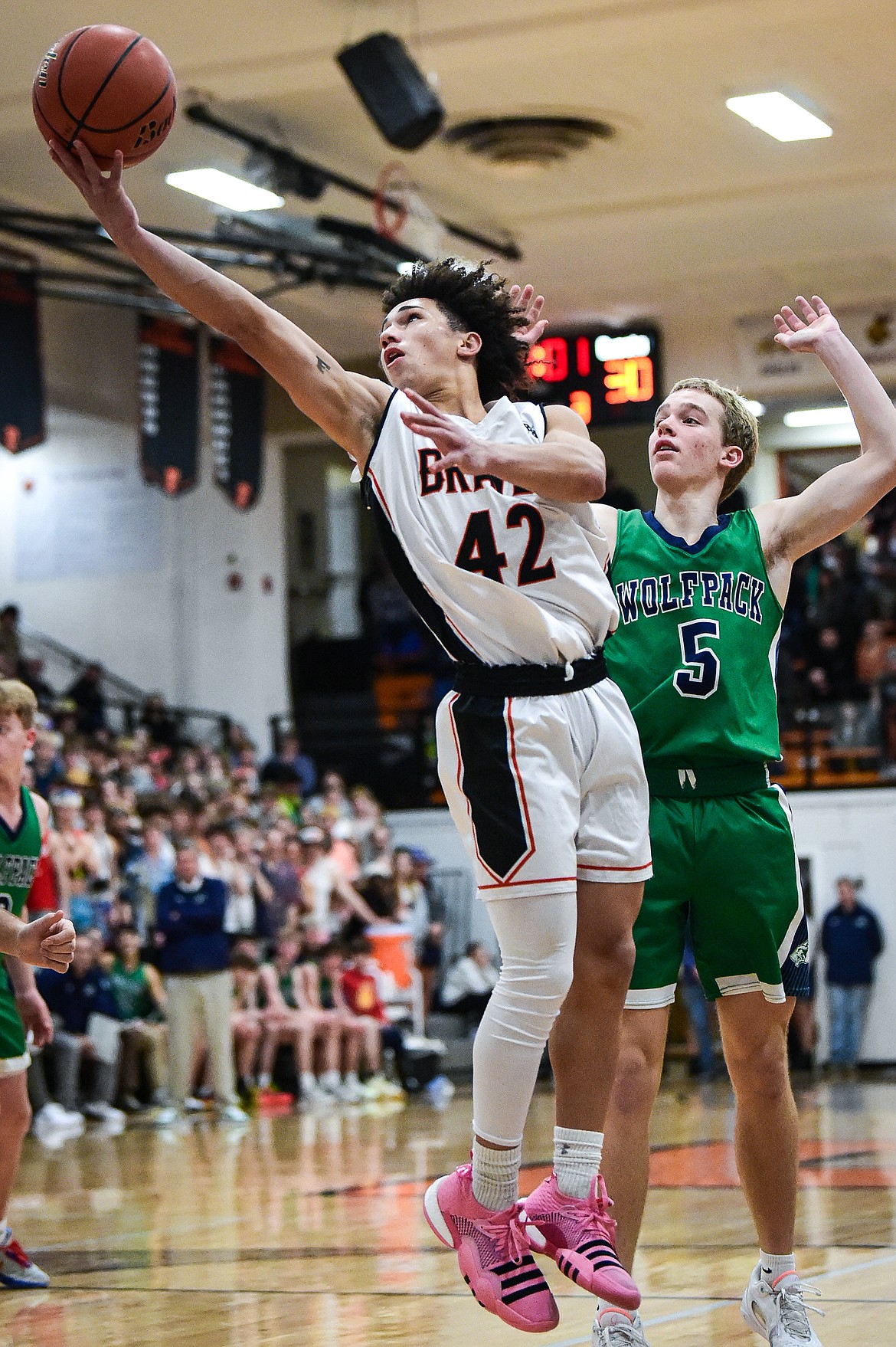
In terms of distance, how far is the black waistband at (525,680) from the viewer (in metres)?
3.57

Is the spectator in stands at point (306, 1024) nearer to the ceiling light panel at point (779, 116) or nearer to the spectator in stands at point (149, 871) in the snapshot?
the spectator in stands at point (149, 871)

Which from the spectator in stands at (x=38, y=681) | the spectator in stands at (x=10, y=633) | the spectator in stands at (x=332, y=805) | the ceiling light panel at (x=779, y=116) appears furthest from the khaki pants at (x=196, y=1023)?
the ceiling light panel at (x=779, y=116)

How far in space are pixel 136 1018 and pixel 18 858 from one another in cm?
731

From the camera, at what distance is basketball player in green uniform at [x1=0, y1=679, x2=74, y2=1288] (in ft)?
18.1

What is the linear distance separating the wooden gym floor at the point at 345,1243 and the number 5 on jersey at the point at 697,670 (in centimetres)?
154

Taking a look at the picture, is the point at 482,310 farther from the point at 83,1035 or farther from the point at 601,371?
the point at 601,371

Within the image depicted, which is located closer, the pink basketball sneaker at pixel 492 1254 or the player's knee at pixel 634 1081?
the pink basketball sneaker at pixel 492 1254

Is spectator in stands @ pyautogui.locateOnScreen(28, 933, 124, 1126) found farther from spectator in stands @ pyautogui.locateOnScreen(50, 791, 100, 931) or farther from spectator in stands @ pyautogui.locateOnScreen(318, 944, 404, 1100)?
spectator in stands @ pyautogui.locateOnScreen(318, 944, 404, 1100)

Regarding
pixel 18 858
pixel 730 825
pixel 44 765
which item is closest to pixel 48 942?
pixel 730 825

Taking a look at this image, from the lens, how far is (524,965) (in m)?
3.47

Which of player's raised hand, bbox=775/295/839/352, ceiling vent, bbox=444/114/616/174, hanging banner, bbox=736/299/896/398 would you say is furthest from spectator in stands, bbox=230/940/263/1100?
player's raised hand, bbox=775/295/839/352

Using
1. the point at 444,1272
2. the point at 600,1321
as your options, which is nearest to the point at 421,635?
the point at 444,1272

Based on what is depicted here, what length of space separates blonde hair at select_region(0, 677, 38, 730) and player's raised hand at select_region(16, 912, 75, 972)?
203 cm

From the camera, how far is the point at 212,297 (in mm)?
3484
